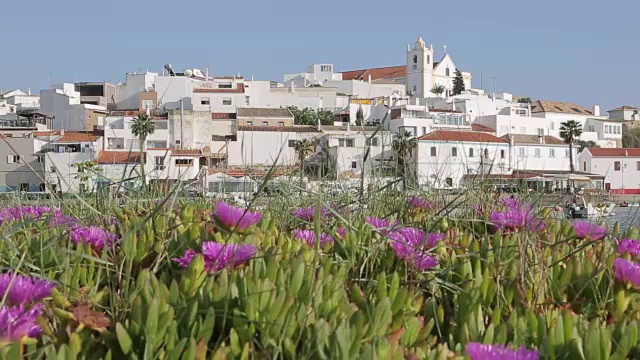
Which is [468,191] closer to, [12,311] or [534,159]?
[12,311]

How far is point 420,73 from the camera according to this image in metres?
101

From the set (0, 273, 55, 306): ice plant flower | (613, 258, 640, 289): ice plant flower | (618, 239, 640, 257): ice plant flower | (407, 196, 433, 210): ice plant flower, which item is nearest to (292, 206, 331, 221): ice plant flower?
(407, 196, 433, 210): ice plant flower

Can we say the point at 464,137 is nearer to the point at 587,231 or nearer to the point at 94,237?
the point at 587,231

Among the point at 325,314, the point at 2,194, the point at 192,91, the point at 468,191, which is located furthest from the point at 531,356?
the point at 192,91

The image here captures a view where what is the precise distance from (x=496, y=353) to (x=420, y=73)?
334 feet

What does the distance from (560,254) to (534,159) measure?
172 feet

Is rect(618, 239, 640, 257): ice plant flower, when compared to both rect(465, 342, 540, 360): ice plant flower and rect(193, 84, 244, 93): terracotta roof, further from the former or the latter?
rect(193, 84, 244, 93): terracotta roof

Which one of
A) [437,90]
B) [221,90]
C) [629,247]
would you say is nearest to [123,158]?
[629,247]

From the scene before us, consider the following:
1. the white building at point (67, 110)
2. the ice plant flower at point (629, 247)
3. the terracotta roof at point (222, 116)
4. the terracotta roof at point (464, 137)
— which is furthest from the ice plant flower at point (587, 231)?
the white building at point (67, 110)

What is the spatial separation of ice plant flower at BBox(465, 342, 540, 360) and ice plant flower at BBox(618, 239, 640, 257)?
1096 millimetres

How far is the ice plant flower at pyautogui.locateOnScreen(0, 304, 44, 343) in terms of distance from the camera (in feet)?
3.81

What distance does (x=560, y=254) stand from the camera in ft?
6.91

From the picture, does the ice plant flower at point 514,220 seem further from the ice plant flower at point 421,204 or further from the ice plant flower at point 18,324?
the ice plant flower at point 18,324

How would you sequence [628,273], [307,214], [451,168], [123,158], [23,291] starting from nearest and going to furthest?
[23,291] < [628,273] < [307,214] < [451,168] < [123,158]
